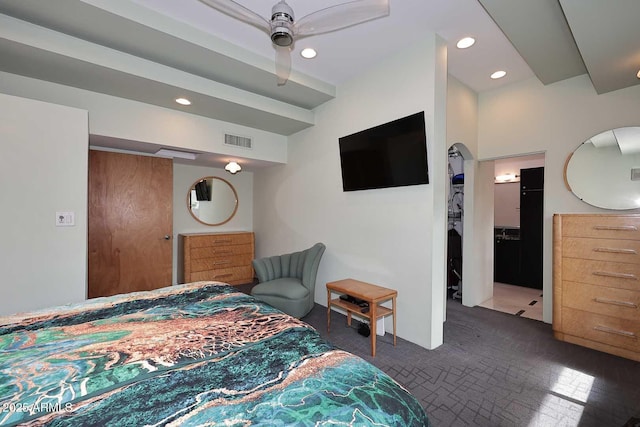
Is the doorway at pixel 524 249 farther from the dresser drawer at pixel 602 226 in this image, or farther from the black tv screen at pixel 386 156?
the black tv screen at pixel 386 156

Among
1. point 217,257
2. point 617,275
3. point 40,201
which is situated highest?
point 40,201

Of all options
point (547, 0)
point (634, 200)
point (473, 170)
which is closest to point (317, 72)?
point (547, 0)

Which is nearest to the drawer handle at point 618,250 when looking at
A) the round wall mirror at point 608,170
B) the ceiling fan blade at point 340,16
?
the round wall mirror at point 608,170

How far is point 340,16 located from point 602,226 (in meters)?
3.02

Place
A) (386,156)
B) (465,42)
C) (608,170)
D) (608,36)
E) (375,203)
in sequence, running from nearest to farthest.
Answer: (608,36) < (465,42) < (608,170) < (386,156) < (375,203)

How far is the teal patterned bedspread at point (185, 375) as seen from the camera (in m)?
0.80

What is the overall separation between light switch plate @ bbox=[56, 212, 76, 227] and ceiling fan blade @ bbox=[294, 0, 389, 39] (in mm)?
2529

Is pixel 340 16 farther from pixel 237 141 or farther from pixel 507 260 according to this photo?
pixel 507 260

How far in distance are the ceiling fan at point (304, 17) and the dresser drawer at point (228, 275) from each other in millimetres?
3892

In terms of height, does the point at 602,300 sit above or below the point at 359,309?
above

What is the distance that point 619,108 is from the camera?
2713 millimetres

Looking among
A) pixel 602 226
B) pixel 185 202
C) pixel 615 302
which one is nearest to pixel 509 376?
pixel 615 302

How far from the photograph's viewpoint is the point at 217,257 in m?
4.65

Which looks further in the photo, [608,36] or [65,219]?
[65,219]
